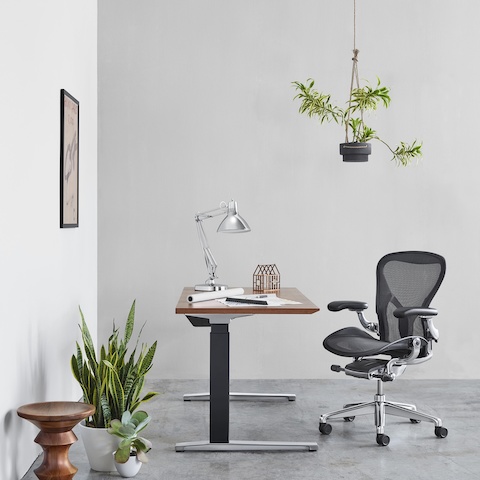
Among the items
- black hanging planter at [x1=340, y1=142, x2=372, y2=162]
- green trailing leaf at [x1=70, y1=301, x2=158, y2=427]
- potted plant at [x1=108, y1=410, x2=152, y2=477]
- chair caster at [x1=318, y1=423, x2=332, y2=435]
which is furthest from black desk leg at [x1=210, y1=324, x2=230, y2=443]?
black hanging planter at [x1=340, y1=142, x2=372, y2=162]

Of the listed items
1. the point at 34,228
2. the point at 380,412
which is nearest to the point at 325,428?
the point at 380,412

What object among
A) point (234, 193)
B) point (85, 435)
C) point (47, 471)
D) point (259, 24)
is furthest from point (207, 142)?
point (47, 471)

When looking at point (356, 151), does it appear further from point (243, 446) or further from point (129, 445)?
point (129, 445)

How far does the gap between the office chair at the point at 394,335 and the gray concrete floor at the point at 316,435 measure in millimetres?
127

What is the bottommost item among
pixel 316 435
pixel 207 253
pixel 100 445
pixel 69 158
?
pixel 316 435

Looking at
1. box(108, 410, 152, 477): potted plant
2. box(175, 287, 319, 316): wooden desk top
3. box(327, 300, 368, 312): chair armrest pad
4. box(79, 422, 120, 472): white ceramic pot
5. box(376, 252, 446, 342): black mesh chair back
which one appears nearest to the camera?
box(108, 410, 152, 477): potted plant

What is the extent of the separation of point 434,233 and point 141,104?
242cm

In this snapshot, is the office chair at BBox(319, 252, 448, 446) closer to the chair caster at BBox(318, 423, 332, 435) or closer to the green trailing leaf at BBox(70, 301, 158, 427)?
the chair caster at BBox(318, 423, 332, 435)

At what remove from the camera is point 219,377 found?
12.8 feet

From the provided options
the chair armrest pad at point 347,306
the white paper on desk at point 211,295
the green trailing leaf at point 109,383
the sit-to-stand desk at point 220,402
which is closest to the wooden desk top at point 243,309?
the sit-to-stand desk at point 220,402

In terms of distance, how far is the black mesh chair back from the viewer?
440 cm

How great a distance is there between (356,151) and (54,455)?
9.60ft

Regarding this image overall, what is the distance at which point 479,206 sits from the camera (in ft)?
19.1

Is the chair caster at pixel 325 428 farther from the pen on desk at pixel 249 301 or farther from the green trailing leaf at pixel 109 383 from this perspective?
the green trailing leaf at pixel 109 383
